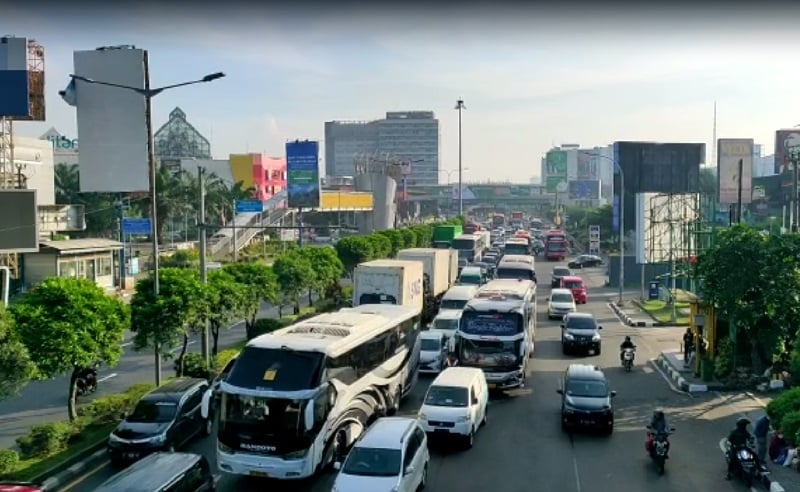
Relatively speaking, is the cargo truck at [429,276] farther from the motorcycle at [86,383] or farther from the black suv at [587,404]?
the black suv at [587,404]

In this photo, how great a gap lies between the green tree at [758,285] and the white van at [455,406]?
7.76 metres

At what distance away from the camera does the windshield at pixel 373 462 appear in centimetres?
1289

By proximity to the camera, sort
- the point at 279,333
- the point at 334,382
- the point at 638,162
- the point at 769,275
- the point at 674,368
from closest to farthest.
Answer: the point at 334,382 < the point at 279,333 < the point at 769,275 < the point at 674,368 < the point at 638,162

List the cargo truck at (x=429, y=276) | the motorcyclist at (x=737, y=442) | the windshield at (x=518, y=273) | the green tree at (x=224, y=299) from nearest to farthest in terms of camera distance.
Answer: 1. the motorcyclist at (x=737, y=442)
2. the green tree at (x=224, y=299)
3. the cargo truck at (x=429, y=276)
4. the windshield at (x=518, y=273)

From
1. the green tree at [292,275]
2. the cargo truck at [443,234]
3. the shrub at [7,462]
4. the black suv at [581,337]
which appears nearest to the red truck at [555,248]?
the cargo truck at [443,234]

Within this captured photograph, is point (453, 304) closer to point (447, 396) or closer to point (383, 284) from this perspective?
point (383, 284)

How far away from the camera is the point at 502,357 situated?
71.1 ft

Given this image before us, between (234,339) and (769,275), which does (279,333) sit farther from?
(234,339)

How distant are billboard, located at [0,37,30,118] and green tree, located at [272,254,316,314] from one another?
20.3 m

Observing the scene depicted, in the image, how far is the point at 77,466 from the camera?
15.6 meters

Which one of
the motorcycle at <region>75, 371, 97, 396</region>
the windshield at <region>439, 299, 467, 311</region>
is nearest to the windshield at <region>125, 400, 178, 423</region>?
the motorcycle at <region>75, 371, 97, 396</region>

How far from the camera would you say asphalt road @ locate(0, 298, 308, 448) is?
784 inches

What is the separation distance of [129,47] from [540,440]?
38.2 meters

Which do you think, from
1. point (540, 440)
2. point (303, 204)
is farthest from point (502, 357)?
point (303, 204)
